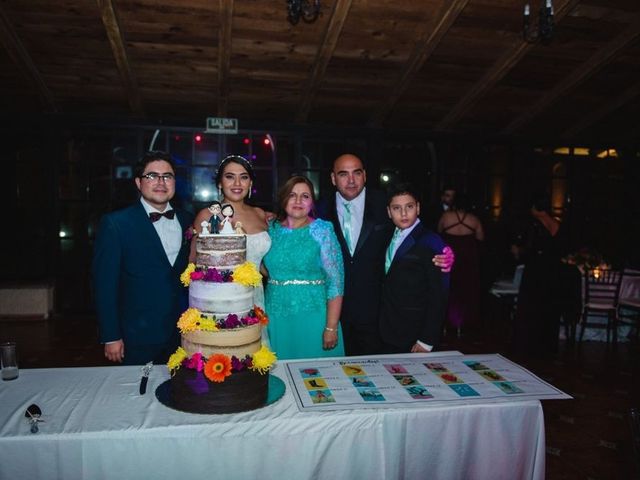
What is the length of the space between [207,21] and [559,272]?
208 inches

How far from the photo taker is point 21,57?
587 centimetres

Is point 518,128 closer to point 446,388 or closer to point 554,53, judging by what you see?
point 554,53

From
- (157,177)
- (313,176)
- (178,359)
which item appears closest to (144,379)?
(178,359)

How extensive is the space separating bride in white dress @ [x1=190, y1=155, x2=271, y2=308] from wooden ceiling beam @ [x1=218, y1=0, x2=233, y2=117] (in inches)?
111

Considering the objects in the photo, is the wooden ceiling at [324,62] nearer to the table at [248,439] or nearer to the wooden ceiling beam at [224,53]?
the wooden ceiling beam at [224,53]

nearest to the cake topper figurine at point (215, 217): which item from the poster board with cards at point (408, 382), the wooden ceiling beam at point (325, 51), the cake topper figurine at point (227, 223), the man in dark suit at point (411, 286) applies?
the cake topper figurine at point (227, 223)

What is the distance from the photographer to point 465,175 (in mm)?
9109

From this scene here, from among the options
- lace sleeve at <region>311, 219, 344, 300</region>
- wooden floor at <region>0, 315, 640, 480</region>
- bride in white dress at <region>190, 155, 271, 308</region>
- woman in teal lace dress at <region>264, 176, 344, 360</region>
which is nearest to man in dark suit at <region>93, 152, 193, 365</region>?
bride in white dress at <region>190, 155, 271, 308</region>

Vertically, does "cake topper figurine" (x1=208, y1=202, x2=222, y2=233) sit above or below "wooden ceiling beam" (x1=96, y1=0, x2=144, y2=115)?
below

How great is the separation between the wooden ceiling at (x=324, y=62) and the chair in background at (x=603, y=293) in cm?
288

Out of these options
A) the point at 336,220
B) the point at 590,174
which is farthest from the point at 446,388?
the point at 590,174

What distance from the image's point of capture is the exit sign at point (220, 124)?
7551 mm

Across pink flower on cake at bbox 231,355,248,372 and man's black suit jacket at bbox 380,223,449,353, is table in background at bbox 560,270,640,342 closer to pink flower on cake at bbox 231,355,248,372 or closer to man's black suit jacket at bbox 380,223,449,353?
man's black suit jacket at bbox 380,223,449,353

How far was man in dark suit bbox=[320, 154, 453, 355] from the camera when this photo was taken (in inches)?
134
